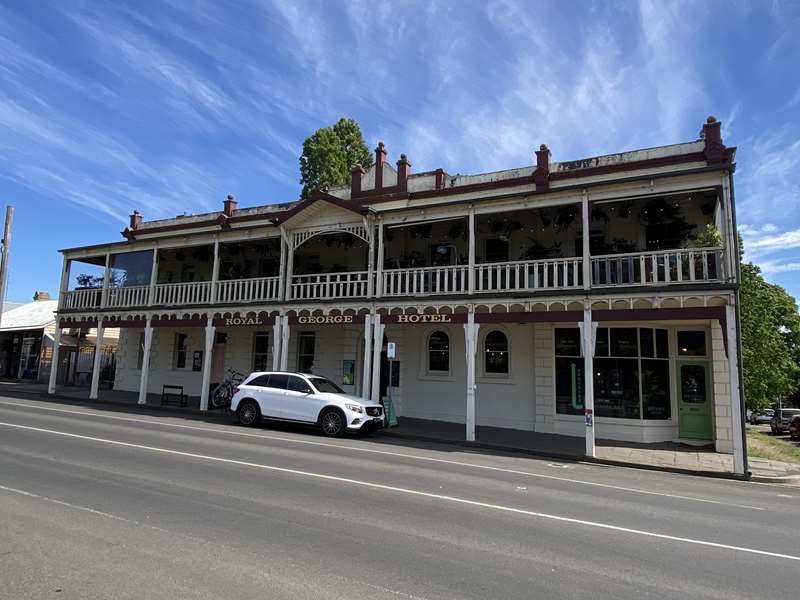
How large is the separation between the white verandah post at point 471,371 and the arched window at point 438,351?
3.43m

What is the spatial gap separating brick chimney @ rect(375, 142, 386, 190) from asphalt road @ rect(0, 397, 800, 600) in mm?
11774

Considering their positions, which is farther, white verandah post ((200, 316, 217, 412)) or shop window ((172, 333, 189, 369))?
shop window ((172, 333, 189, 369))

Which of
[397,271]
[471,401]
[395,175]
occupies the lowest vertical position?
[471,401]

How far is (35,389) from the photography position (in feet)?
80.0

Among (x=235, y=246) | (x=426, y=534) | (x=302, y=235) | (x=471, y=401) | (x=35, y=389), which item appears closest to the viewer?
(x=426, y=534)

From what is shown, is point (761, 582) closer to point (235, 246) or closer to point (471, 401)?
point (471, 401)

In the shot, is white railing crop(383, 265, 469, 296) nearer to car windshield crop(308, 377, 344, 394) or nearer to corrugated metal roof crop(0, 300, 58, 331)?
car windshield crop(308, 377, 344, 394)

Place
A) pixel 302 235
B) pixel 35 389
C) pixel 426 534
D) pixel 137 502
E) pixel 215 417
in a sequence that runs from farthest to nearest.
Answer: pixel 35 389, pixel 302 235, pixel 215 417, pixel 137 502, pixel 426 534

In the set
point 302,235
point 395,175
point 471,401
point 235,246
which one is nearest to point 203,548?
point 471,401

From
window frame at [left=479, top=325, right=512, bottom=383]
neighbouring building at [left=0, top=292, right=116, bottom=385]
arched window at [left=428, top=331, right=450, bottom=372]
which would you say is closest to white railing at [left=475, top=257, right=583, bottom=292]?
window frame at [left=479, top=325, right=512, bottom=383]

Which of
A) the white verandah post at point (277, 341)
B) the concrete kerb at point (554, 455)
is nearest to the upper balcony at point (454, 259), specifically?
the white verandah post at point (277, 341)

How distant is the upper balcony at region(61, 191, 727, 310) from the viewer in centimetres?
1385

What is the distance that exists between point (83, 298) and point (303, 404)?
14.7 m

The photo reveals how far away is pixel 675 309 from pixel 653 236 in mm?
4131
